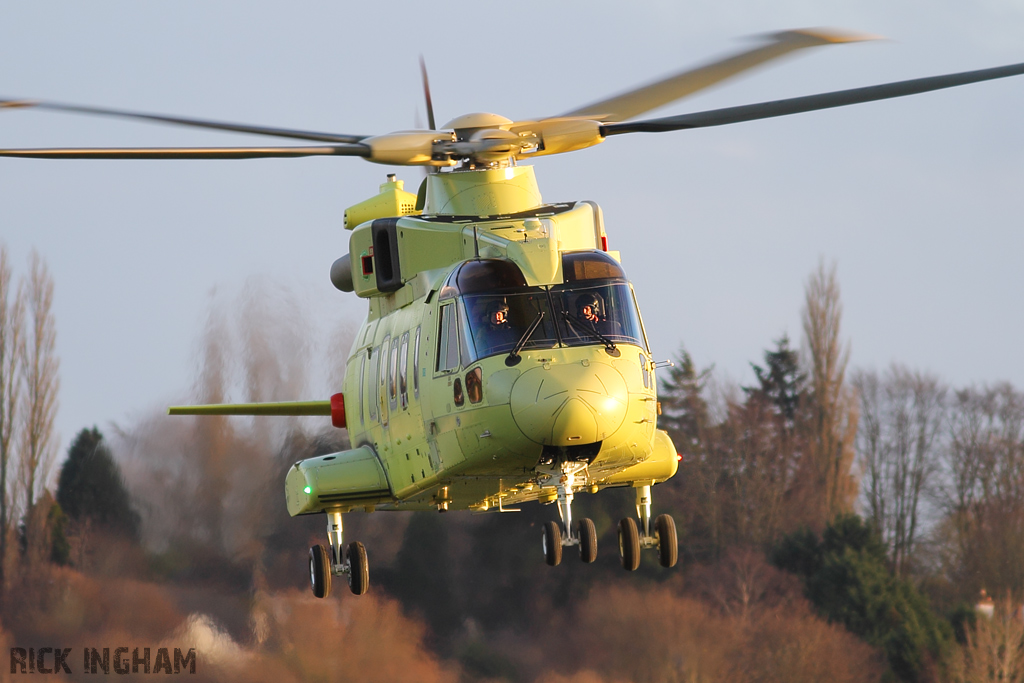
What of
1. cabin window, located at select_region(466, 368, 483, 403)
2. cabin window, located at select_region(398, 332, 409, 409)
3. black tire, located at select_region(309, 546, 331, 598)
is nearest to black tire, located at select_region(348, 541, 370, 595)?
black tire, located at select_region(309, 546, 331, 598)

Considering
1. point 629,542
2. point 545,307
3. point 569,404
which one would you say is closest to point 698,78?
point 545,307

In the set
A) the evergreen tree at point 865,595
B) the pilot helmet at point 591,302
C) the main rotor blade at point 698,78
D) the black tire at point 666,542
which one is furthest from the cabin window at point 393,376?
the evergreen tree at point 865,595

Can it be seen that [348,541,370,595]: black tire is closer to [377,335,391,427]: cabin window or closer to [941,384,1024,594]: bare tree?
[377,335,391,427]: cabin window

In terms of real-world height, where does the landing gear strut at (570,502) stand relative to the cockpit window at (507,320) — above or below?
below

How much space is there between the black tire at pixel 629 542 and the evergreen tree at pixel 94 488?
10299 millimetres

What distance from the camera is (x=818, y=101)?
11.4 meters

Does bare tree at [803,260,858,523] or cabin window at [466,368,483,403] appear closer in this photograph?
cabin window at [466,368,483,403]

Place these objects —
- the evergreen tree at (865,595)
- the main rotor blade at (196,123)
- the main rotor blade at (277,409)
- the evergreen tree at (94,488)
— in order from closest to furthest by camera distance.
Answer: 1. the main rotor blade at (196,123)
2. the main rotor blade at (277,409)
3. the evergreen tree at (94,488)
4. the evergreen tree at (865,595)

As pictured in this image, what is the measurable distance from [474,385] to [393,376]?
231 cm

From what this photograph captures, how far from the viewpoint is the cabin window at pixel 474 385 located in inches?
460

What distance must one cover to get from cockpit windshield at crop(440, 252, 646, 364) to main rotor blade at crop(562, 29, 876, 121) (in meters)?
1.81

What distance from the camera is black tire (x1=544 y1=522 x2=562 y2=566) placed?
15117 mm

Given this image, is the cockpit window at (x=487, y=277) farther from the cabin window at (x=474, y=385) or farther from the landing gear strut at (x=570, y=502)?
the landing gear strut at (x=570, y=502)

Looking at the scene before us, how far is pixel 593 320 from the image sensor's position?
1187 centimetres
